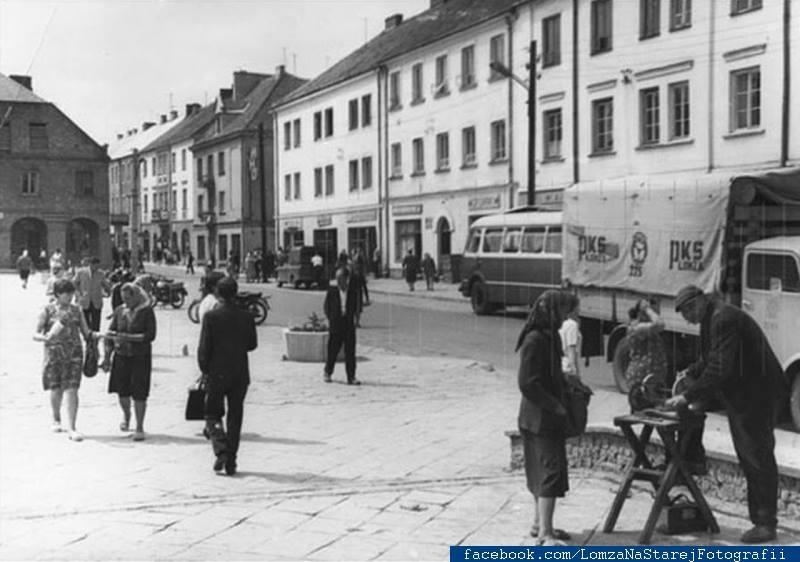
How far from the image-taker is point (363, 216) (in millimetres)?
44438

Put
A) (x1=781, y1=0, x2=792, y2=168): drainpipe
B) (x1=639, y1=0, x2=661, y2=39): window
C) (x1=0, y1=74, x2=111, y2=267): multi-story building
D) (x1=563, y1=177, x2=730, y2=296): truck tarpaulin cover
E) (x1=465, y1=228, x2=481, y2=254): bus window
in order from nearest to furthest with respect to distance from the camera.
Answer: (x1=563, y1=177, x2=730, y2=296): truck tarpaulin cover, (x1=781, y1=0, x2=792, y2=168): drainpipe, (x1=465, y1=228, x2=481, y2=254): bus window, (x1=639, y1=0, x2=661, y2=39): window, (x1=0, y1=74, x2=111, y2=267): multi-story building

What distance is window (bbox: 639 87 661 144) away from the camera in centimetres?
2695

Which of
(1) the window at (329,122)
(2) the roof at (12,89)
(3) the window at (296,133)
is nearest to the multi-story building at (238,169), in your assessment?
(3) the window at (296,133)

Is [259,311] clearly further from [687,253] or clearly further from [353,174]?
[353,174]

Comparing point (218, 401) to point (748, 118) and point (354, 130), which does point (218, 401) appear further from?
point (354, 130)

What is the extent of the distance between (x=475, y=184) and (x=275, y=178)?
1995 centimetres

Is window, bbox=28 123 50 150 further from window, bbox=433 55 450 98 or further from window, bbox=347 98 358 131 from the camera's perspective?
window, bbox=347 98 358 131

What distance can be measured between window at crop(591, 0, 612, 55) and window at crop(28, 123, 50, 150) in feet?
54.0

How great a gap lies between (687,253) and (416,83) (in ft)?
95.8

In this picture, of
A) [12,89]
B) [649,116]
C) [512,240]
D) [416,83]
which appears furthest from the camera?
[416,83]

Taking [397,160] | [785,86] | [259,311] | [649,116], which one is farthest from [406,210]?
[785,86]

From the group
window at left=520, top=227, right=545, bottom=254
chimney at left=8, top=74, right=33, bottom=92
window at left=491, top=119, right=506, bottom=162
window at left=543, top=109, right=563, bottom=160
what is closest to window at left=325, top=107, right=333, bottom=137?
window at left=491, top=119, right=506, bottom=162

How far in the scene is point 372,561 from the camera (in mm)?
5449

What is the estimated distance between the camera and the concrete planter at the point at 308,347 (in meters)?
15.9
